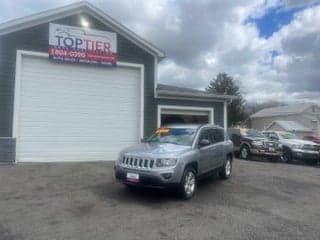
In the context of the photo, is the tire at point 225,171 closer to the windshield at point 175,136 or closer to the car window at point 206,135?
the car window at point 206,135

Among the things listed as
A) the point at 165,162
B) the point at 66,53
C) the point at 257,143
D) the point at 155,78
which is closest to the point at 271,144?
the point at 257,143

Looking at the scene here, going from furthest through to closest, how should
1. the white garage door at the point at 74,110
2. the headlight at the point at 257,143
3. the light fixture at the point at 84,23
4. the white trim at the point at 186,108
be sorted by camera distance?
1. the headlight at the point at 257,143
2. the white trim at the point at 186,108
3. the light fixture at the point at 84,23
4. the white garage door at the point at 74,110

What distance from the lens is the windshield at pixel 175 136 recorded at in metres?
8.58

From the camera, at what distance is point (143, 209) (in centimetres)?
705

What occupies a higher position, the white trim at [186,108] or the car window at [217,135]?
the white trim at [186,108]

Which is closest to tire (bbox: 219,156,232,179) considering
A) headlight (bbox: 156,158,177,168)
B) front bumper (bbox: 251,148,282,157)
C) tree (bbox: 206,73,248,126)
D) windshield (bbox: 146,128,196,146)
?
windshield (bbox: 146,128,196,146)

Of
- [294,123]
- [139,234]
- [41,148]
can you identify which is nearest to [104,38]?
[41,148]

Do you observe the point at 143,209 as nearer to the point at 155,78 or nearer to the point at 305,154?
the point at 155,78

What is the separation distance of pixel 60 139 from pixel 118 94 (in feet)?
10.4

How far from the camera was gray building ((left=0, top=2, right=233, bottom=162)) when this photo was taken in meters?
12.5

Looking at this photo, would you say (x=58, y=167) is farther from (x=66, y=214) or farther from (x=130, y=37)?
(x=130, y=37)

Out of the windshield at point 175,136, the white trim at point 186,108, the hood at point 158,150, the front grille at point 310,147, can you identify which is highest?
the white trim at point 186,108

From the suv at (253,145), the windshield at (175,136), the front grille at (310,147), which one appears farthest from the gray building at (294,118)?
the windshield at (175,136)

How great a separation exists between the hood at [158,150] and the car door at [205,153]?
2.01 ft
